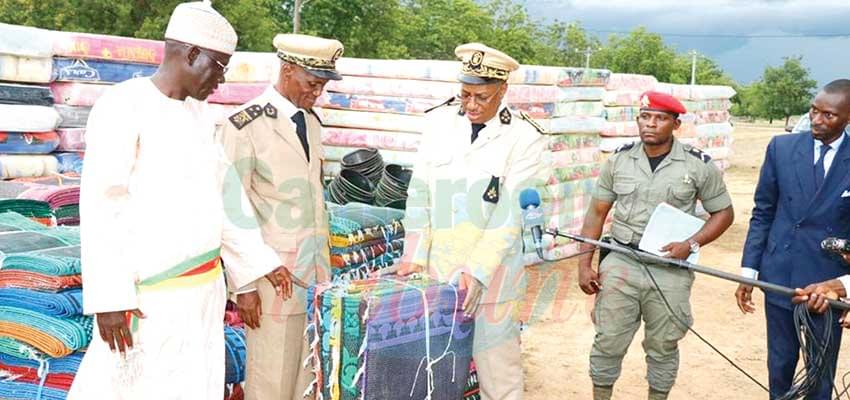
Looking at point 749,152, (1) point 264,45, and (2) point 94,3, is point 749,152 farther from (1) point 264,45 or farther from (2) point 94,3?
(2) point 94,3

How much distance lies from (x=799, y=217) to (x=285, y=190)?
2361 mm

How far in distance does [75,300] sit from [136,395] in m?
0.92

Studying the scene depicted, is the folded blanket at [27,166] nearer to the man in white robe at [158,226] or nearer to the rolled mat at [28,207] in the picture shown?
the rolled mat at [28,207]

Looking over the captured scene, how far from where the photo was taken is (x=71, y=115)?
21.8ft

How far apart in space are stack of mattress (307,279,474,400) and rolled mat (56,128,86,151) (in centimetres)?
397

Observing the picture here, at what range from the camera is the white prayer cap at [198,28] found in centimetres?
267

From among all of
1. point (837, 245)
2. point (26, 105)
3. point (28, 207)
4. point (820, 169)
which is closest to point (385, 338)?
point (837, 245)

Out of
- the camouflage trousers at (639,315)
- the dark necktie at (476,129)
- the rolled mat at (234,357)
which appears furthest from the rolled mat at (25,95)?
the camouflage trousers at (639,315)

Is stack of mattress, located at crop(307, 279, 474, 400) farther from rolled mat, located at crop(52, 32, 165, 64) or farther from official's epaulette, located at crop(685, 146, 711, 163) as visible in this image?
rolled mat, located at crop(52, 32, 165, 64)

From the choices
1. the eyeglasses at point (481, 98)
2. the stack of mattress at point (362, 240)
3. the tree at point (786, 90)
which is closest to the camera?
the eyeglasses at point (481, 98)

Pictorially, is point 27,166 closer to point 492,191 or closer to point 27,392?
point 27,392

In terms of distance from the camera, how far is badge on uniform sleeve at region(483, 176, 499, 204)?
3531 mm

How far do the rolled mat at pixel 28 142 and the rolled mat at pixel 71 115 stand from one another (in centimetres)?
21

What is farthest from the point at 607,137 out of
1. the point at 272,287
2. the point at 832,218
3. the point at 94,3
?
the point at 94,3
